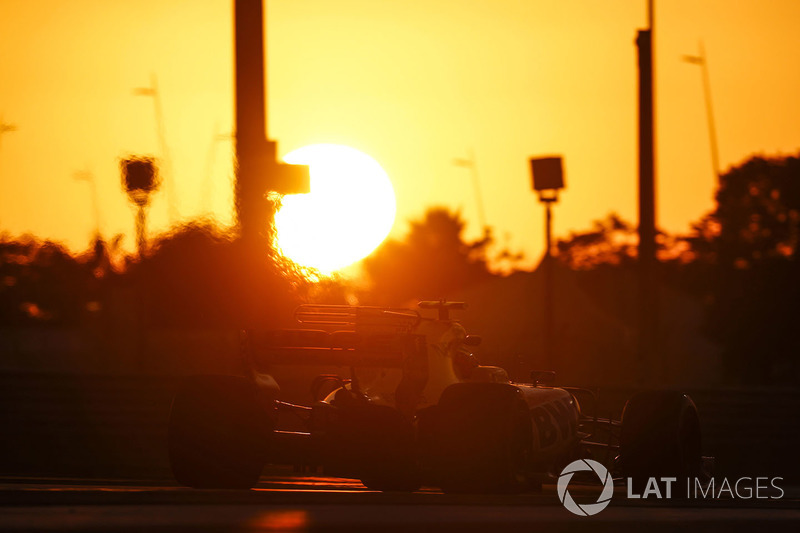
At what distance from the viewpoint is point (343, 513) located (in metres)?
8.85

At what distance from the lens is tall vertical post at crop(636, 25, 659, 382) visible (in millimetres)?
24391

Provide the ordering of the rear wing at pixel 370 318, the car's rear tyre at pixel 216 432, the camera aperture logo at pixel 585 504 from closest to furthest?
the camera aperture logo at pixel 585 504 → the car's rear tyre at pixel 216 432 → the rear wing at pixel 370 318

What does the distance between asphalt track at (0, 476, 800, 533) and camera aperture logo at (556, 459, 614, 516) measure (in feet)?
0.28

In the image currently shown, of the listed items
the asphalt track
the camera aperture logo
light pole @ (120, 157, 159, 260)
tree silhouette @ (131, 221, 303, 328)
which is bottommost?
the camera aperture logo

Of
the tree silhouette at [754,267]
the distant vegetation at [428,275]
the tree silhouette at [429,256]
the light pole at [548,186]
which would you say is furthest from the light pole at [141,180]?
the tree silhouette at [429,256]

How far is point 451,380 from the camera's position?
37.2 ft

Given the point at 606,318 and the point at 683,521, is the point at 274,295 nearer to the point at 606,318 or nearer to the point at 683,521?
the point at 683,521

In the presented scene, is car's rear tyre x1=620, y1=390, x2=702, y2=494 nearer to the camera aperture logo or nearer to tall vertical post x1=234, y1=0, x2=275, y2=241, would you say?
the camera aperture logo

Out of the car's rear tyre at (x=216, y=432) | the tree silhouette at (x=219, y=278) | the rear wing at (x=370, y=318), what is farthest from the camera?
the tree silhouette at (x=219, y=278)

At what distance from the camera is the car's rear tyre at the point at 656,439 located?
37.7 feet

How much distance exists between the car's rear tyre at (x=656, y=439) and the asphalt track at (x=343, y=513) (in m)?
0.66

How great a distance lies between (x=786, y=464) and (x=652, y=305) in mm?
6073

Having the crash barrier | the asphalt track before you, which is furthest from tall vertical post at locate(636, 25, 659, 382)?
the asphalt track

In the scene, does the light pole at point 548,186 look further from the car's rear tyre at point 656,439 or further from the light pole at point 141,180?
the car's rear tyre at point 656,439
